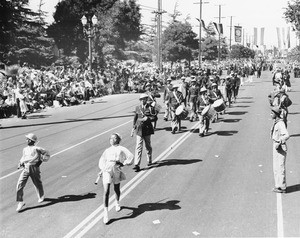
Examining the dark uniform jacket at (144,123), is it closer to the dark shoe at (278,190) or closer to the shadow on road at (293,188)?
the dark shoe at (278,190)

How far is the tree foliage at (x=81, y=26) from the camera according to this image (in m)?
57.3

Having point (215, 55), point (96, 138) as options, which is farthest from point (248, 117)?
point (215, 55)

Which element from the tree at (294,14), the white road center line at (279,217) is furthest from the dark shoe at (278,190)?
the tree at (294,14)

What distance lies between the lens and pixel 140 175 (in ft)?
36.2

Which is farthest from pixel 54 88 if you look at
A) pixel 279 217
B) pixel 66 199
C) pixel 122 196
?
pixel 279 217

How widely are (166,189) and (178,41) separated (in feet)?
158

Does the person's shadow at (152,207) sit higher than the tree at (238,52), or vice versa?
the tree at (238,52)

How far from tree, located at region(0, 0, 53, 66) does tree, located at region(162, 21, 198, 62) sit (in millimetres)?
15549

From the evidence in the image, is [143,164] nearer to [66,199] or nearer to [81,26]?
[66,199]

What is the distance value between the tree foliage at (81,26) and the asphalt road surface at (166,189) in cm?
4111

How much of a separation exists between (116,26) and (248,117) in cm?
4233

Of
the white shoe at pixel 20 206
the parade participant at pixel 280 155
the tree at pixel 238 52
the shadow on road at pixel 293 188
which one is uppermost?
the tree at pixel 238 52

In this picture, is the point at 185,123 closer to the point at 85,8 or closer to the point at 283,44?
the point at 85,8

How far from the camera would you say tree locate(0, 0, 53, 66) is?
38.8 meters
